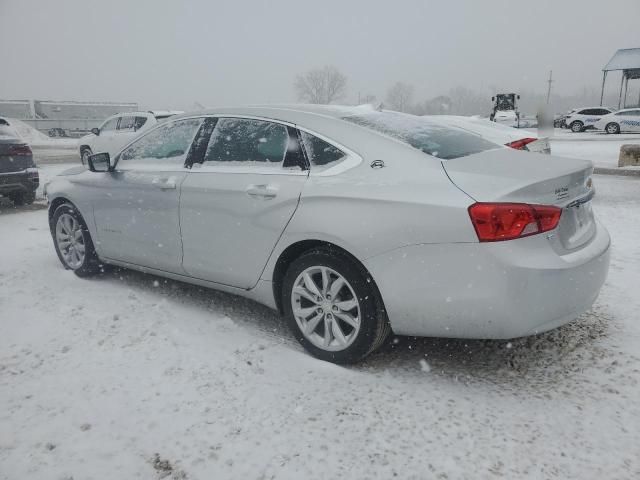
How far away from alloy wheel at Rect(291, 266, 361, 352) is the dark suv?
270 inches

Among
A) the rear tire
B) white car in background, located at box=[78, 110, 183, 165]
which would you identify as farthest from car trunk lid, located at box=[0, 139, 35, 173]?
white car in background, located at box=[78, 110, 183, 165]

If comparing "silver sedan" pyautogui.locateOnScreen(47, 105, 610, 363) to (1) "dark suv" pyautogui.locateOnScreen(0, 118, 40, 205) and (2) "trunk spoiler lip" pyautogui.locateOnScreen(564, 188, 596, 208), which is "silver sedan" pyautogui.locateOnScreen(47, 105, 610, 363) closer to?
(2) "trunk spoiler lip" pyautogui.locateOnScreen(564, 188, 596, 208)

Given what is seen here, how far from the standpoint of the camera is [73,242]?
4.73 metres

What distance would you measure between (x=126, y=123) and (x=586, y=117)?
2966cm

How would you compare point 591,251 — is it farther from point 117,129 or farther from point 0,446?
point 117,129

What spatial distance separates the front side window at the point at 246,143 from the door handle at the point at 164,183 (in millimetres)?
314

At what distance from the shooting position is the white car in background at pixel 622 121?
28.2 m

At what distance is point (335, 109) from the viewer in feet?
11.3

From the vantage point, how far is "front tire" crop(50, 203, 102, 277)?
4.59m

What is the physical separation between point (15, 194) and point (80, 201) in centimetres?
531

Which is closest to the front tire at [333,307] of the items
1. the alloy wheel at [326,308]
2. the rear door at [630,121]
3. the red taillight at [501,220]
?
the alloy wheel at [326,308]

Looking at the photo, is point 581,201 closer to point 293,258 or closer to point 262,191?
point 293,258

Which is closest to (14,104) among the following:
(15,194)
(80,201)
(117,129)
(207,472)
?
(117,129)

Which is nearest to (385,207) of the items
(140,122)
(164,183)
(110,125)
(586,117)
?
(164,183)
